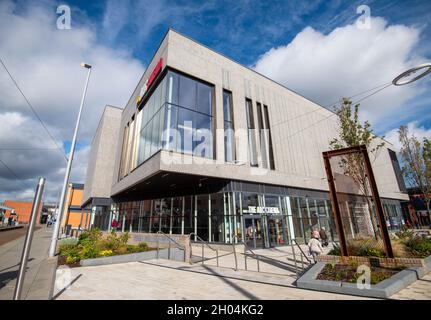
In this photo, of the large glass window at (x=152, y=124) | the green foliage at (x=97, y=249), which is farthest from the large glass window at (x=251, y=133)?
the green foliage at (x=97, y=249)

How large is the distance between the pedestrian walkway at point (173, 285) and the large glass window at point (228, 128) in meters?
10.8

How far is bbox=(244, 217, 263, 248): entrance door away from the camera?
17.2 metres

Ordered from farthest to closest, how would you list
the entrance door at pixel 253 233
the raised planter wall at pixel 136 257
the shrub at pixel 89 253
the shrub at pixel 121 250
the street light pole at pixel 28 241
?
the entrance door at pixel 253 233
the shrub at pixel 121 250
the shrub at pixel 89 253
the raised planter wall at pixel 136 257
the street light pole at pixel 28 241

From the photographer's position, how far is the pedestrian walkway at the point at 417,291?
16.5ft

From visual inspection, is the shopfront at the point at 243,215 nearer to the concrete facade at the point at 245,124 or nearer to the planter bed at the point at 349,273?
the concrete facade at the point at 245,124

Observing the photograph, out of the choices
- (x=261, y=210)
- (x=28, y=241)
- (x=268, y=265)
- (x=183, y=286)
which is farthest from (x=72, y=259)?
(x=261, y=210)

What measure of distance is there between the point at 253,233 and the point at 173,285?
11748mm

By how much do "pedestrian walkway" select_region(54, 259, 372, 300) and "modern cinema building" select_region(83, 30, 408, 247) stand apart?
7528mm

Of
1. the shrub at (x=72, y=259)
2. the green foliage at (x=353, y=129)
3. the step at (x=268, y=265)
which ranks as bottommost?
the step at (x=268, y=265)

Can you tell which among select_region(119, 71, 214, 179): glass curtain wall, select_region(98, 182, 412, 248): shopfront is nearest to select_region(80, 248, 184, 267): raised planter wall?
select_region(98, 182, 412, 248): shopfront

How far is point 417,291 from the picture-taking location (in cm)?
547
